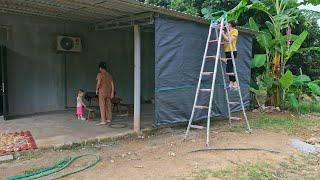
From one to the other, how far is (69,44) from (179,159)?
620 cm

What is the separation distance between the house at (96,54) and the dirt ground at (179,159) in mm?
857

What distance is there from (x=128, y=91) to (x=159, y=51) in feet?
18.6

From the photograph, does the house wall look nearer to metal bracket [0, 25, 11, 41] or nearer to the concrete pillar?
metal bracket [0, 25, 11, 41]

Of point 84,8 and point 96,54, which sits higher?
point 84,8

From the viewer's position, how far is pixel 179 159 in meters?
6.04

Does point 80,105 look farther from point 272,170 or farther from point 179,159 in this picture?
point 272,170

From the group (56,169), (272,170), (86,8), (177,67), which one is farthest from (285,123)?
(56,169)

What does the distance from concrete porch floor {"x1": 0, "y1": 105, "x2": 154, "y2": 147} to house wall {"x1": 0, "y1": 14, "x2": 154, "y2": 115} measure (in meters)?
0.77

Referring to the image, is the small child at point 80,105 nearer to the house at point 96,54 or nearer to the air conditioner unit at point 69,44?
the house at point 96,54

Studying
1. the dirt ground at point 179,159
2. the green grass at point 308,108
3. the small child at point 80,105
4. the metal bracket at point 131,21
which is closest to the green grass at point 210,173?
the dirt ground at point 179,159

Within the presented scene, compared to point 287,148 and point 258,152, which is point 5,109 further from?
point 287,148

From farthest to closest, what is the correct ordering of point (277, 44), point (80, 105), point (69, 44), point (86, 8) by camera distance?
point (277, 44)
point (69, 44)
point (80, 105)
point (86, 8)

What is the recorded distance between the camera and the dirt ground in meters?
5.33

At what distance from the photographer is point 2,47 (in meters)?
8.92
